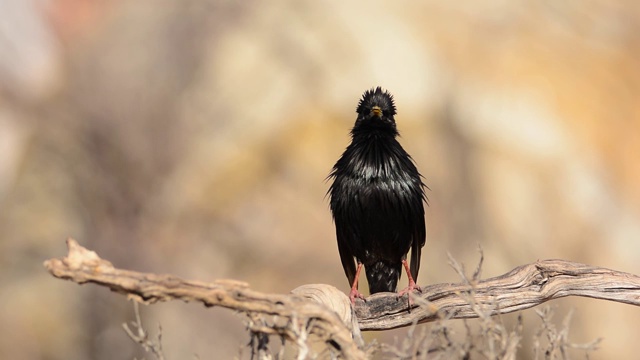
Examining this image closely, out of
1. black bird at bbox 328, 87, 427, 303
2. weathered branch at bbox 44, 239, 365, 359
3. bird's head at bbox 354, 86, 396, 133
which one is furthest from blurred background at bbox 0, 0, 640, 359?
weathered branch at bbox 44, 239, 365, 359

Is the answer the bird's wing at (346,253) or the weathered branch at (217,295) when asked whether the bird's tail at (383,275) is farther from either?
the weathered branch at (217,295)

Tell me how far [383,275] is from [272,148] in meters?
4.75

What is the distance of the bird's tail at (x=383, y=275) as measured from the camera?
722cm

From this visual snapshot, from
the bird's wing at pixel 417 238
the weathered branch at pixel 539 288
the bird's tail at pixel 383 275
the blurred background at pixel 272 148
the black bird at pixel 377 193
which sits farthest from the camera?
the blurred background at pixel 272 148

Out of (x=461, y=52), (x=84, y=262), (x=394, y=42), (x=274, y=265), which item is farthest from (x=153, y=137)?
(x=84, y=262)

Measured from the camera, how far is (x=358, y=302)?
5996 millimetres

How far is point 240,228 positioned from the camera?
11.5m

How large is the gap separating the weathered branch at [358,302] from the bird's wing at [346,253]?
998 mm

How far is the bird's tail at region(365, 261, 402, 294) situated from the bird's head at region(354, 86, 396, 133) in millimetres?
1117

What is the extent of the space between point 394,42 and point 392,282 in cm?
570

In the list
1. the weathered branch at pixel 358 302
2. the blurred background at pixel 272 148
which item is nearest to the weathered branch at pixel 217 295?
the weathered branch at pixel 358 302

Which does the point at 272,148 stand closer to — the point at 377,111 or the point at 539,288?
the point at 377,111

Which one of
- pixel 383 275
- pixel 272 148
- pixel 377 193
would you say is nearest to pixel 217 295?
pixel 377 193

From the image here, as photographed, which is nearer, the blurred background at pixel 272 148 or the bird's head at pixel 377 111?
the bird's head at pixel 377 111
